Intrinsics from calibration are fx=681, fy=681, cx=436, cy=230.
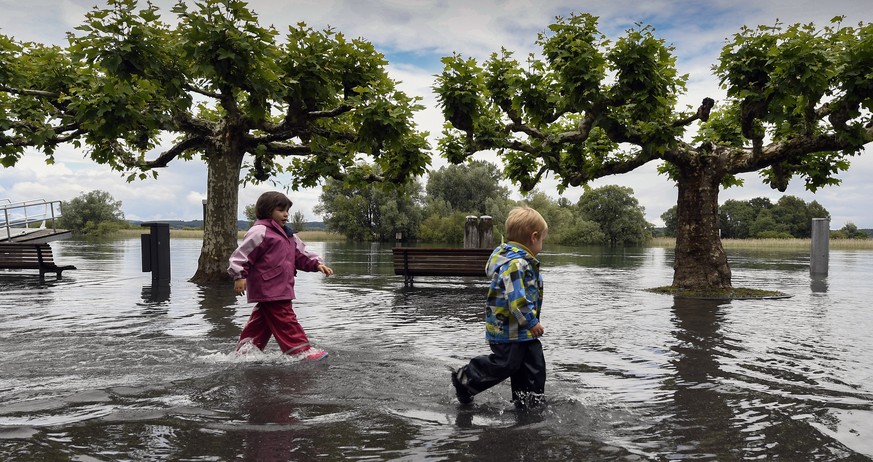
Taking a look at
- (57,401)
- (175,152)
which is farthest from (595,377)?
(175,152)

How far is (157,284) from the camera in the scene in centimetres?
1650

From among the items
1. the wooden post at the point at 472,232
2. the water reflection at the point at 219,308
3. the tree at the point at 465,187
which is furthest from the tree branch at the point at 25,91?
the tree at the point at 465,187

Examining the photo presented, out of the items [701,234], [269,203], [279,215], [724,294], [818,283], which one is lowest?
[818,283]

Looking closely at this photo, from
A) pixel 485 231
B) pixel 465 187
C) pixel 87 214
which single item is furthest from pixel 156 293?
pixel 87 214

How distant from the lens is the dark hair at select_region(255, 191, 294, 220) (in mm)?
6625

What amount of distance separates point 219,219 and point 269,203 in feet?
37.0

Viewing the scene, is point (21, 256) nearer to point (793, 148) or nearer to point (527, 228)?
point (527, 228)

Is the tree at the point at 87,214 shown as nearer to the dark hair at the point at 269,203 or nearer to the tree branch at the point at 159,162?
the tree branch at the point at 159,162

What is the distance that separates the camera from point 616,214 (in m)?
92.1

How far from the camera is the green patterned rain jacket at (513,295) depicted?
188 inches

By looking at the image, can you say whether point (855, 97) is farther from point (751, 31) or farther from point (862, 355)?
point (862, 355)

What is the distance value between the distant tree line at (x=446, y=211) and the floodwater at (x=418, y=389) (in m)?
56.3

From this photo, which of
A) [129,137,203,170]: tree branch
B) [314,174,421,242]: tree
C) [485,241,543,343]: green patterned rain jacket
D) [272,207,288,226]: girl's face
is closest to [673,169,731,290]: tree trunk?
[272,207,288,226]: girl's face

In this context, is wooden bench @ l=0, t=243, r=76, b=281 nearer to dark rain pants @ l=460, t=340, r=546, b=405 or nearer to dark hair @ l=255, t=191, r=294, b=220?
dark hair @ l=255, t=191, r=294, b=220
